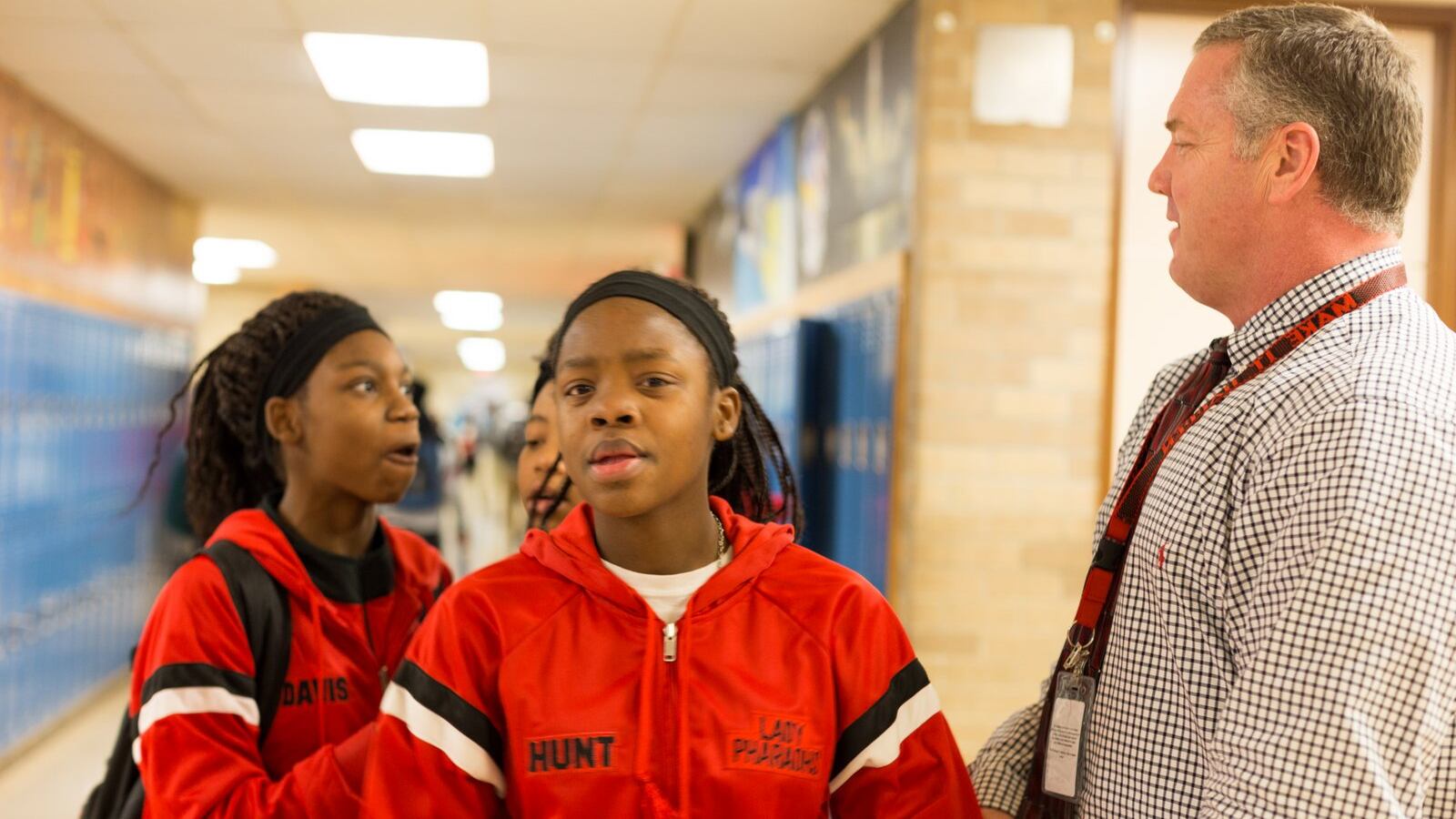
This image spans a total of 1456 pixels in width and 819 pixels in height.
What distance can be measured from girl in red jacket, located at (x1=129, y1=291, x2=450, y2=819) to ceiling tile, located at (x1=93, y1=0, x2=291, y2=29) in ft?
7.36

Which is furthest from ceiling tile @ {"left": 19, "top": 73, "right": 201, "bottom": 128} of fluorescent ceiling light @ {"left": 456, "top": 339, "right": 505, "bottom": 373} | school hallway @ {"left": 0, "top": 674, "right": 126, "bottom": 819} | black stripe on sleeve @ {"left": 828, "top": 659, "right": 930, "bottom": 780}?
fluorescent ceiling light @ {"left": 456, "top": 339, "right": 505, "bottom": 373}

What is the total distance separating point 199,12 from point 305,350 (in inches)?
102

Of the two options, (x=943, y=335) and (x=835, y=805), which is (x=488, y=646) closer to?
(x=835, y=805)

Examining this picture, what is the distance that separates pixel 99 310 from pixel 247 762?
17.3 ft

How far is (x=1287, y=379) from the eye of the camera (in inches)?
49.0

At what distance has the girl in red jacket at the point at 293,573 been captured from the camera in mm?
1539

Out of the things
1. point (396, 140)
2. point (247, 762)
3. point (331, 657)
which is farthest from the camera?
point (396, 140)

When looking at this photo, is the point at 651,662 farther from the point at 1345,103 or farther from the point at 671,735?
the point at 1345,103

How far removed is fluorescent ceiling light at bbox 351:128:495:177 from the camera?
222 inches

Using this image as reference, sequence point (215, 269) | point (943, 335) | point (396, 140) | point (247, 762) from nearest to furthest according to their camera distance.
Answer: point (247, 762), point (943, 335), point (396, 140), point (215, 269)

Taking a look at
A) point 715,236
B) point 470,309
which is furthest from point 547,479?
point 470,309

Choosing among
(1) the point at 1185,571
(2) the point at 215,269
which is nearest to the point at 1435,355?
(1) the point at 1185,571

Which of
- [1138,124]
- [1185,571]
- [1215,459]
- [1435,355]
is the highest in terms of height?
[1138,124]

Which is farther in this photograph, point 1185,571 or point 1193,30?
point 1193,30
